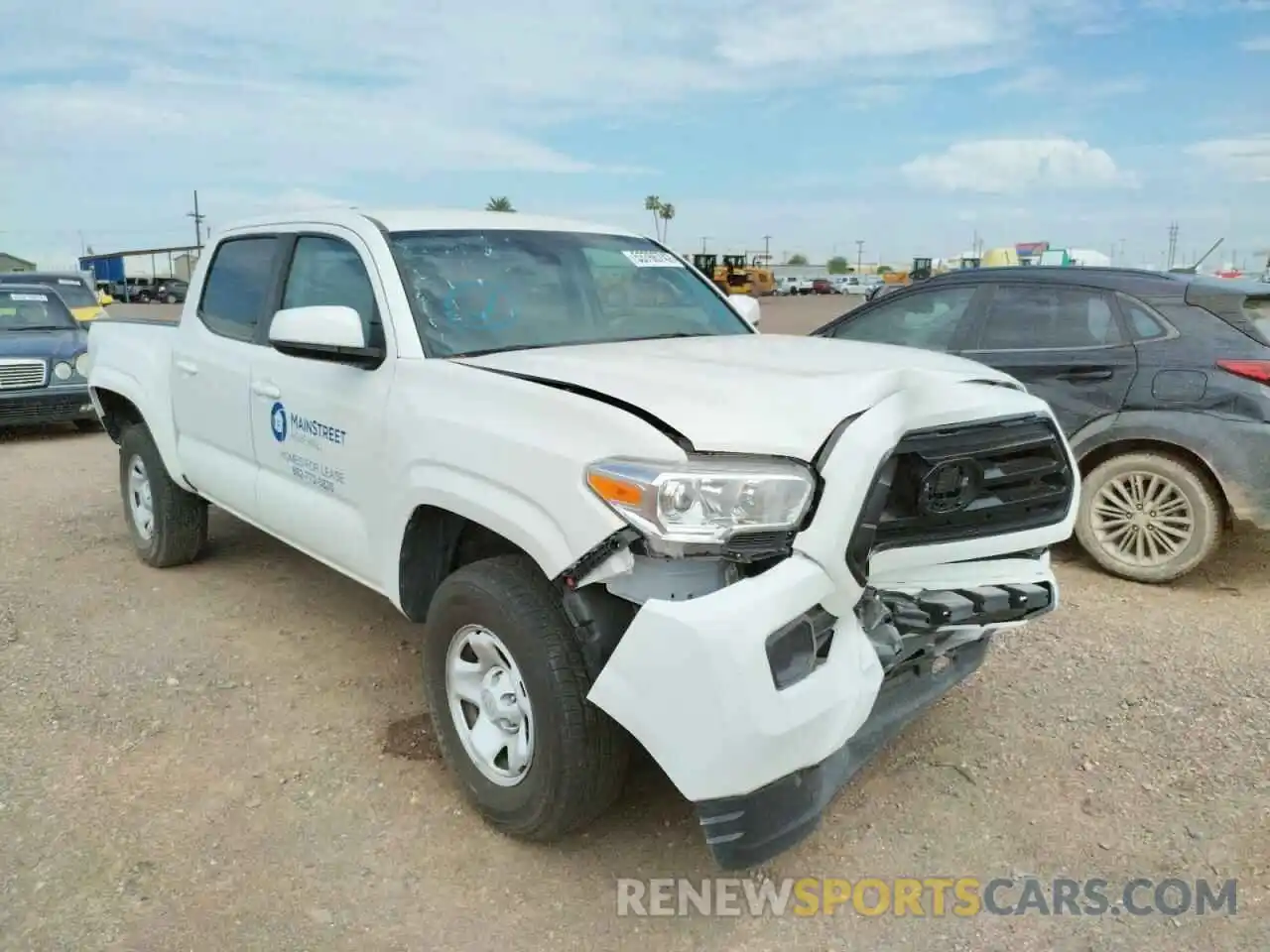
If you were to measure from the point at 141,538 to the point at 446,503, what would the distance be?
11.5 feet

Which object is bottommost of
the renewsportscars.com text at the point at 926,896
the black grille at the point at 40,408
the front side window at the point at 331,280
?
the renewsportscars.com text at the point at 926,896

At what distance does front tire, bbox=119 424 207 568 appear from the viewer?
5199 mm

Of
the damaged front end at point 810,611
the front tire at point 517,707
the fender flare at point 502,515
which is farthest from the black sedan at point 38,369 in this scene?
the damaged front end at point 810,611

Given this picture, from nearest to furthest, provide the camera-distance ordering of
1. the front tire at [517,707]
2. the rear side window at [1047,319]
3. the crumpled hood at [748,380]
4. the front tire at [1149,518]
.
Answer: the crumpled hood at [748,380]
the front tire at [517,707]
the front tire at [1149,518]
the rear side window at [1047,319]

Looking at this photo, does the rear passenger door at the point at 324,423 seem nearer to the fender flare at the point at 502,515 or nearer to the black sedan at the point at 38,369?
the fender flare at the point at 502,515

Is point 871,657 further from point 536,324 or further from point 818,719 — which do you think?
point 536,324

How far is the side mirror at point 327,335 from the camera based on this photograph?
3.14 metres

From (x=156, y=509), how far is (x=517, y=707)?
3391 mm

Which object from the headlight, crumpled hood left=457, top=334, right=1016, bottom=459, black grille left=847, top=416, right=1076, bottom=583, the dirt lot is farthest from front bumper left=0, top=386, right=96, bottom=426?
black grille left=847, top=416, right=1076, bottom=583

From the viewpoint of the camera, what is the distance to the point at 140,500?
5.57 metres

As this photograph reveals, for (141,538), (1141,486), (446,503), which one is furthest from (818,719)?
(141,538)

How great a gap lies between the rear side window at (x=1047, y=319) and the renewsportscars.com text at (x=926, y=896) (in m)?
3.40

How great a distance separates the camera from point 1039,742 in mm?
3512

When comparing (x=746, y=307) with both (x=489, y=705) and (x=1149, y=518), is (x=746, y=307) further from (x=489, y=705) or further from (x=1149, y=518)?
(x=1149, y=518)
